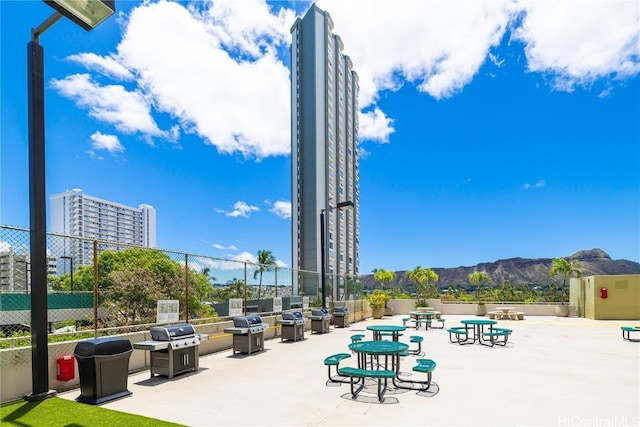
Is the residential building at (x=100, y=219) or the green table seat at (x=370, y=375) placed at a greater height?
the residential building at (x=100, y=219)

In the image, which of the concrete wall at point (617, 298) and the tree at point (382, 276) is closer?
the concrete wall at point (617, 298)

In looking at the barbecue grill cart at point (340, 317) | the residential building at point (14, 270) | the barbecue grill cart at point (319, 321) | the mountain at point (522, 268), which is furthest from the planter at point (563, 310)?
the mountain at point (522, 268)

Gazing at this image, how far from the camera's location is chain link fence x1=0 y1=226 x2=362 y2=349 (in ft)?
21.9

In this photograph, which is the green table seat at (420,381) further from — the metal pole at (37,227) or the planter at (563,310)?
the planter at (563,310)

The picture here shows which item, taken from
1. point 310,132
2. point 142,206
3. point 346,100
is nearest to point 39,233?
point 310,132

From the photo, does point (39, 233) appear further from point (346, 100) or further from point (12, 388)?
point (346, 100)

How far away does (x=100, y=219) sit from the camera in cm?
7194

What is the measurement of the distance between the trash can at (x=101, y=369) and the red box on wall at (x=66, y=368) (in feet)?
1.92

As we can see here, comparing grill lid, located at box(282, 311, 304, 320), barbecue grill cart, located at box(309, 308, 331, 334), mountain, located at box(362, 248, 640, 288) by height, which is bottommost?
mountain, located at box(362, 248, 640, 288)

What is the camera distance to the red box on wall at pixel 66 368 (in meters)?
6.76

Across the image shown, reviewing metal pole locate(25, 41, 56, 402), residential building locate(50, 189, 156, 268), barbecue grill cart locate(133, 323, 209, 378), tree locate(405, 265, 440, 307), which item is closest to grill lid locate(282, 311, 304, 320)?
barbecue grill cart locate(133, 323, 209, 378)

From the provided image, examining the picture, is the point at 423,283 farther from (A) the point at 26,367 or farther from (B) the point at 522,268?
(B) the point at 522,268

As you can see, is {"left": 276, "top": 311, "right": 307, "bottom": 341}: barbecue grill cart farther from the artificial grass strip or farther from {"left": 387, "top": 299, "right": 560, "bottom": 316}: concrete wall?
{"left": 387, "top": 299, "right": 560, "bottom": 316}: concrete wall

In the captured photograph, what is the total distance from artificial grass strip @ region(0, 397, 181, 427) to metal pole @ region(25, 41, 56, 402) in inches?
13.6
